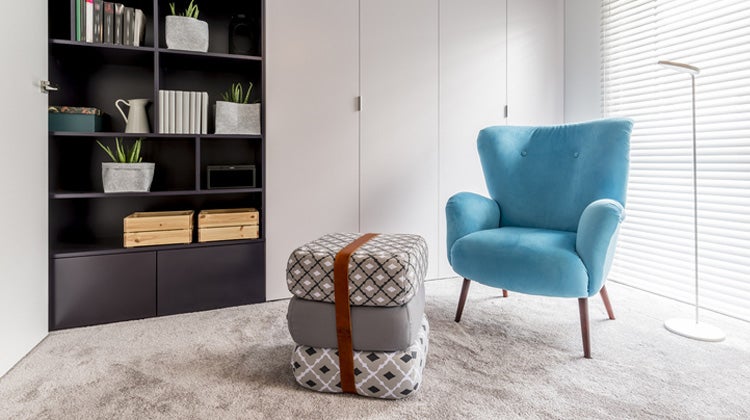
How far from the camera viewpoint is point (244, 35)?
2.31 metres

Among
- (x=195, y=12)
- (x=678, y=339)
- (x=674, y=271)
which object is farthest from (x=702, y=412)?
(x=195, y=12)

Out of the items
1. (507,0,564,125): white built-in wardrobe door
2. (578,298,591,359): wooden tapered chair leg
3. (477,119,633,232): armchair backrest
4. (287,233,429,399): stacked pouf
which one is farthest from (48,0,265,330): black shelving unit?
(507,0,564,125): white built-in wardrobe door

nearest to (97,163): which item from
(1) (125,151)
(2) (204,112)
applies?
(1) (125,151)

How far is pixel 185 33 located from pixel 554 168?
200 cm

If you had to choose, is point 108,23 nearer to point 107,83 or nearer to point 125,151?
point 107,83

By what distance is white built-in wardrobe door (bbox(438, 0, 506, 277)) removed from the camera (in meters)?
2.75

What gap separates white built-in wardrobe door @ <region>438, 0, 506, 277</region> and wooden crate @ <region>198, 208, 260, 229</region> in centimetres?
122

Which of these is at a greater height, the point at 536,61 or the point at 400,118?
the point at 536,61

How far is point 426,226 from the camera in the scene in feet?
8.96

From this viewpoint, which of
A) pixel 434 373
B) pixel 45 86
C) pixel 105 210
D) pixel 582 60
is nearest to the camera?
pixel 434 373

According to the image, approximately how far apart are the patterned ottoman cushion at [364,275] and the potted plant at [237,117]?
110cm

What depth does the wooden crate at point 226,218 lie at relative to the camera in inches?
85.0

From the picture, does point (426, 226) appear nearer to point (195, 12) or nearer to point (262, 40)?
point (262, 40)

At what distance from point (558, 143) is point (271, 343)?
1.71 m
